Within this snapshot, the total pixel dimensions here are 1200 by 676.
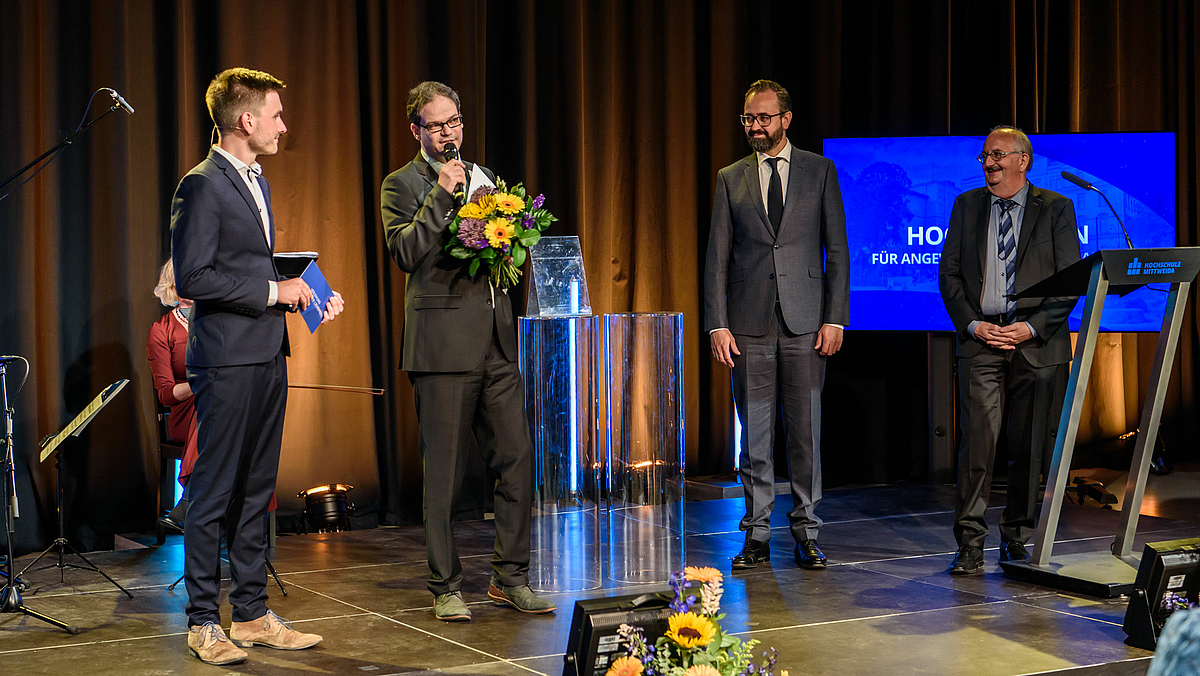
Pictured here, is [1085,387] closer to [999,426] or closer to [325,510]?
[999,426]

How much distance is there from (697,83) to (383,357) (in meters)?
2.48

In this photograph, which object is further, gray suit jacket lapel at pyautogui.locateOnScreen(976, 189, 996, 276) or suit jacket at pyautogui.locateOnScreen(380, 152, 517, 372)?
gray suit jacket lapel at pyautogui.locateOnScreen(976, 189, 996, 276)

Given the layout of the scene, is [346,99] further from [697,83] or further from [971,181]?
[971,181]

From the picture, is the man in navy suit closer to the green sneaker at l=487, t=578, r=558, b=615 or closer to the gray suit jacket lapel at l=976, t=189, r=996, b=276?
the green sneaker at l=487, t=578, r=558, b=615

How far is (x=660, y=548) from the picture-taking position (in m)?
3.94

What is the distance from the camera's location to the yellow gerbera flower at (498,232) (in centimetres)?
339

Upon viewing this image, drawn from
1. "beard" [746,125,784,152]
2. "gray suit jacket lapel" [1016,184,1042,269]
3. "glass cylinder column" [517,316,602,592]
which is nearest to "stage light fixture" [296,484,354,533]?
"glass cylinder column" [517,316,602,592]

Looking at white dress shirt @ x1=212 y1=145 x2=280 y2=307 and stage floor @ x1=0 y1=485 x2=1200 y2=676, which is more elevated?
white dress shirt @ x1=212 y1=145 x2=280 y2=307

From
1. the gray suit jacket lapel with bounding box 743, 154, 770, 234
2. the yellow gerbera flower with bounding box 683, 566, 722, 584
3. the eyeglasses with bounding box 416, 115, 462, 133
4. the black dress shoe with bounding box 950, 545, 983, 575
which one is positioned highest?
the eyeglasses with bounding box 416, 115, 462, 133

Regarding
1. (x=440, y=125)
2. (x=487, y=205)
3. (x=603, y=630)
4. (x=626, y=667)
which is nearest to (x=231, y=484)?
(x=487, y=205)

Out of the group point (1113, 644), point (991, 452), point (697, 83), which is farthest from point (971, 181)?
point (1113, 644)

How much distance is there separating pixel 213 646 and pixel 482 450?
100 cm

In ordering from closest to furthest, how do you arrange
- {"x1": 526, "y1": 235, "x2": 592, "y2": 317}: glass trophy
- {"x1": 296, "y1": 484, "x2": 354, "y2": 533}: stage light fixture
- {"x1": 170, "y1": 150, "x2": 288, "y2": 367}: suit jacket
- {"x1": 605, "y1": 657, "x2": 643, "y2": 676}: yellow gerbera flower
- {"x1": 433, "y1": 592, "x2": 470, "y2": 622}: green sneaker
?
{"x1": 605, "y1": 657, "x2": 643, "y2": 676}: yellow gerbera flower < {"x1": 170, "y1": 150, "x2": 288, "y2": 367}: suit jacket < {"x1": 433, "y1": 592, "x2": 470, "y2": 622}: green sneaker < {"x1": 526, "y1": 235, "x2": 592, "y2": 317}: glass trophy < {"x1": 296, "y1": 484, "x2": 354, "y2": 533}: stage light fixture

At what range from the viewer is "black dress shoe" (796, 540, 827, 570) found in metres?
4.22
